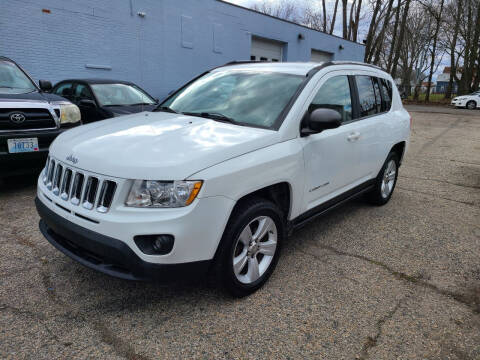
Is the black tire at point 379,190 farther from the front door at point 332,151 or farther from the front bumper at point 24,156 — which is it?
the front bumper at point 24,156

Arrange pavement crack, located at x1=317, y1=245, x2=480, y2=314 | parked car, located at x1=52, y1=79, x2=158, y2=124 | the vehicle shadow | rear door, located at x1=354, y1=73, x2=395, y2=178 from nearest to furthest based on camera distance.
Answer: the vehicle shadow → pavement crack, located at x1=317, y1=245, x2=480, y2=314 → rear door, located at x1=354, y1=73, x2=395, y2=178 → parked car, located at x1=52, y1=79, x2=158, y2=124

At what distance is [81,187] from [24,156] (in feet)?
8.52

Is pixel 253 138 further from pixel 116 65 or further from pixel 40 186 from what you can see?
pixel 116 65

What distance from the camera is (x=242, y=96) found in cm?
326

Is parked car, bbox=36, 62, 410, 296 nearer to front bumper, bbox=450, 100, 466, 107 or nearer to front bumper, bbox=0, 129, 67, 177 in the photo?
front bumper, bbox=0, 129, 67, 177

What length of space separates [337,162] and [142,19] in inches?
416

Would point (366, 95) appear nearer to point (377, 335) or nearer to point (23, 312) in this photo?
point (377, 335)

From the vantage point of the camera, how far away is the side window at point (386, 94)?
4.55 m

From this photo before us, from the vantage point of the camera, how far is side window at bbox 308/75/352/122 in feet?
10.7

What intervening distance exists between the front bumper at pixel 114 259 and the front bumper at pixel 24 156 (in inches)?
94.9

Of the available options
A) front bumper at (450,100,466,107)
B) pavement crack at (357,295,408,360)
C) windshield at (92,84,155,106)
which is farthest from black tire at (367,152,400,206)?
front bumper at (450,100,466,107)

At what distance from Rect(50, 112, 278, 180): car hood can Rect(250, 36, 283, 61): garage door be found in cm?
1494

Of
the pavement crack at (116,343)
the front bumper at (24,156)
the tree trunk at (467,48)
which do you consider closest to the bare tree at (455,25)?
the tree trunk at (467,48)

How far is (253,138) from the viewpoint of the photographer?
2.61m
